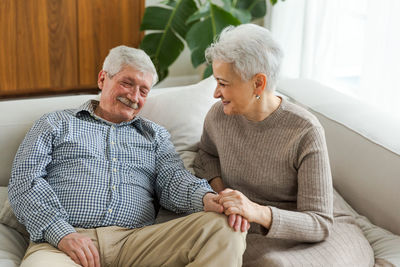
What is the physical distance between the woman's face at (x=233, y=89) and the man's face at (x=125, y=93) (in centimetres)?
36

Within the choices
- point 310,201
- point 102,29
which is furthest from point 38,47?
point 310,201

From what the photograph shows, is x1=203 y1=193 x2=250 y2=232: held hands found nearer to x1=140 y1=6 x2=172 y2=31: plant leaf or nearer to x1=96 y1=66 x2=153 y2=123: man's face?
x1=96 y1=66 x2=153 y2=123: man's face

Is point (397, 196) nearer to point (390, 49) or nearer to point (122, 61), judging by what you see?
point (122, 61)

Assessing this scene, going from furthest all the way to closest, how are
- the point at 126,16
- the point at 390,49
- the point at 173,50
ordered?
the point at 126,16
the point at 173,50
the point at 390,49

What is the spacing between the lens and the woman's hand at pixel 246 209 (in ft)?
5.21

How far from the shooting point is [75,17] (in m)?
3.88

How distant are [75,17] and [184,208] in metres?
2.39

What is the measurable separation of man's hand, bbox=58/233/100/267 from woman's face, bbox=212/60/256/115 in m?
0.62

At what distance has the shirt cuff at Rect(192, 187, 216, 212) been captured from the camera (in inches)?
72.1

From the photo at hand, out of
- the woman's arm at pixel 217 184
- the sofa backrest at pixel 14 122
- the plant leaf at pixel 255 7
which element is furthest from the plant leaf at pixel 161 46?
the woman's arm at pixel 217 184

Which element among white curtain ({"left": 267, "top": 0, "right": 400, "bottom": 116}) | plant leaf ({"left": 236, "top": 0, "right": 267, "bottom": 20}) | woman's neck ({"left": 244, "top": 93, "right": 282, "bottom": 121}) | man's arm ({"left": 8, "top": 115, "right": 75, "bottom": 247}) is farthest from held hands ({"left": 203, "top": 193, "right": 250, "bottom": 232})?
plant leaf ({"left": 236, "top": 0, "right": 267, "bottom": 20})

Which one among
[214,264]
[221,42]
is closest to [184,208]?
[214,264]

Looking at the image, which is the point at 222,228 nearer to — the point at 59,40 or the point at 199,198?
the point at 199,198

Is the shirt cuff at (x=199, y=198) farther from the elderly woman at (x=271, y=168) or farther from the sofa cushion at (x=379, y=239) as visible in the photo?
the sofa cushion at (x=379, y=239)
